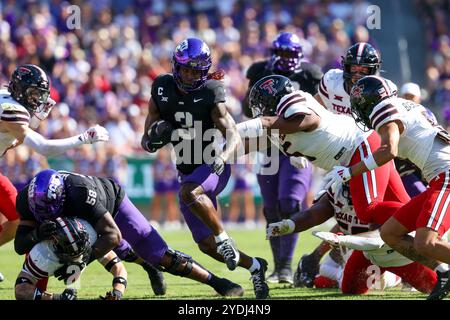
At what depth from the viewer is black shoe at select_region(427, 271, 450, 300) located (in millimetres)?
6133

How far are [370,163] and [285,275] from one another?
2.14 meters

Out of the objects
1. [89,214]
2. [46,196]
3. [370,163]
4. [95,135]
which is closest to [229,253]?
[89,214]

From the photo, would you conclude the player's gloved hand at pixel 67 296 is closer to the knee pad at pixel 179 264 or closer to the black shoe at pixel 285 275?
the knee pad at pixel 179 264

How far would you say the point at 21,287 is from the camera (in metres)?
5.90

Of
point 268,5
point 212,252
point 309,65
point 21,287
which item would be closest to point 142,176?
point 268,5

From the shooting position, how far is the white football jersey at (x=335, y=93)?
315 inches

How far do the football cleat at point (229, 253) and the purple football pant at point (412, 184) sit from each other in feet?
6.67

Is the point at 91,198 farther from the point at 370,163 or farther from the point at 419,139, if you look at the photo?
the point at 419,139

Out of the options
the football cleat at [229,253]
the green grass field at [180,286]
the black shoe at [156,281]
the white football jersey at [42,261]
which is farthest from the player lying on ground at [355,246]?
the white football jersey at [42,261]

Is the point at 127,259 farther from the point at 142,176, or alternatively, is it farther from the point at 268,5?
the point at 268,5

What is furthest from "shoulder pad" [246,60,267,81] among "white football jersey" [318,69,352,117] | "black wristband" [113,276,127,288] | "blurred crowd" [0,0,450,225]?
"blurred crowd" [0,0,450,225]

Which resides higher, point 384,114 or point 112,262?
point 384,114

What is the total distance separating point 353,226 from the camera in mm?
6887

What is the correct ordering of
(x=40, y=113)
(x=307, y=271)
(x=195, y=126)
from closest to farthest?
(x=195, y=126), (x=40, y=113), (x=307, y=271)
